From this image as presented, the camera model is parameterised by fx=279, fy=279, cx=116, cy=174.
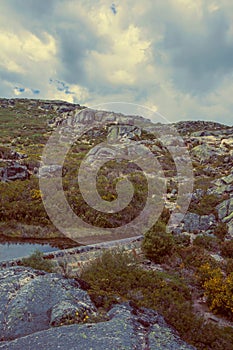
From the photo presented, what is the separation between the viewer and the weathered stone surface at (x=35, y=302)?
206 inches

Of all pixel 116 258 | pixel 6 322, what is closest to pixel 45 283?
pixel 6 322

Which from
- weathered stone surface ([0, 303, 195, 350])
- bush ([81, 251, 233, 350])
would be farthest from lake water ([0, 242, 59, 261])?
weathered stone surface ([0, 303, 195, 350])

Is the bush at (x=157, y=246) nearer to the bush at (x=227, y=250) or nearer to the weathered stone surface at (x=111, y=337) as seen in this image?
the bush at (x=227, y=250)

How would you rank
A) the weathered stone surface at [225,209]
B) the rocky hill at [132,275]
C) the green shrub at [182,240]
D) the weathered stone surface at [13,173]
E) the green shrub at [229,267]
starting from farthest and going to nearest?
the weathered stone surface at [13,173] → the weathered stone surface at [225,209] → the green shrub at [182,240] → the green shrub at [229,267] → the rocky hill at [132,275]

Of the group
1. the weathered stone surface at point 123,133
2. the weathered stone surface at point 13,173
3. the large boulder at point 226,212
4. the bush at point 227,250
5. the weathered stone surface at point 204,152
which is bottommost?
the bush at point 227,250

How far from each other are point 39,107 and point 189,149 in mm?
62001

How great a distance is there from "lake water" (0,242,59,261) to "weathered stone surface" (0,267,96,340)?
3.92m

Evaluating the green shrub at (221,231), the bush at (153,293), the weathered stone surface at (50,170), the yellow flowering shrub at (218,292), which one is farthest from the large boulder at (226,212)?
the weathered stone surface at (50,170)

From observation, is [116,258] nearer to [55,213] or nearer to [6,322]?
[6,322]

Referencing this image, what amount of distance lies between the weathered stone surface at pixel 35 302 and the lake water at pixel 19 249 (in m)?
3.92

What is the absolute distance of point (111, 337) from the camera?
4.84 m

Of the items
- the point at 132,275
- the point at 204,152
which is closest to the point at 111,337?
the point at 132,275

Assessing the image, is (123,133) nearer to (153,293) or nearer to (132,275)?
(132,275)

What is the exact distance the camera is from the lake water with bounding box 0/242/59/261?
1047 centimetres
